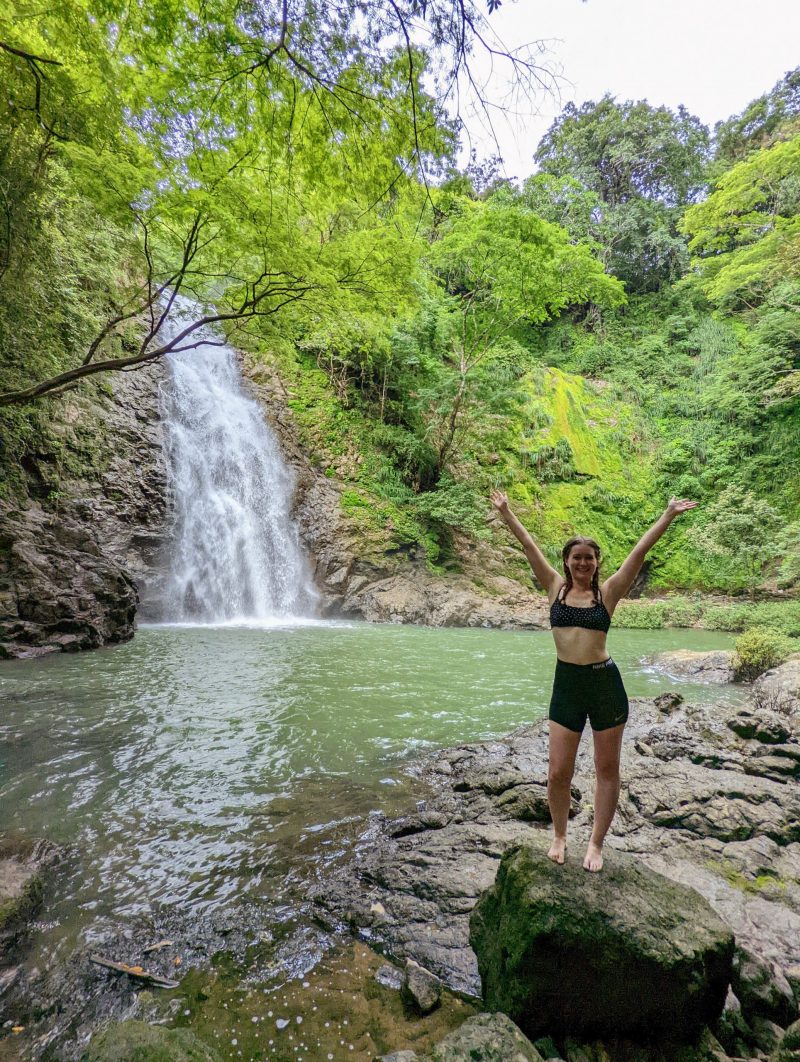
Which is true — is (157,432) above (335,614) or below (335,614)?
above

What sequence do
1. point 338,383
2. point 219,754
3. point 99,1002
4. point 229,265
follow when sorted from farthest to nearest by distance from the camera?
point 338,383, point 229,265, point 219,754, point 99,1002

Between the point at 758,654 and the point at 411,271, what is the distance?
26.6ft

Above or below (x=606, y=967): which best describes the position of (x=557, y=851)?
above

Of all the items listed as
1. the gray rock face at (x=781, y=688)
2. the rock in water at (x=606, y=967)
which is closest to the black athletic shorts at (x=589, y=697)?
the rock in water at (x=606, y=967)

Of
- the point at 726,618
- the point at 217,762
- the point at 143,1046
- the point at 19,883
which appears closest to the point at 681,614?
the point at 726,618

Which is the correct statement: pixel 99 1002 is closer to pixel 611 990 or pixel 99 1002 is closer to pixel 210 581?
pixel 611 990

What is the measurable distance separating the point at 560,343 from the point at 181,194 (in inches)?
956

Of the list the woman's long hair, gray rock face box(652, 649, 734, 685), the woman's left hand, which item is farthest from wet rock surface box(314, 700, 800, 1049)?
gray rock face box(652, 649, 734, 685)

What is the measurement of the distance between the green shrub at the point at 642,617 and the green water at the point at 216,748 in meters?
5.59

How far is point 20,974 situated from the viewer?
213 cm

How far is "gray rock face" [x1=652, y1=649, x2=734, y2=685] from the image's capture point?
8383mm

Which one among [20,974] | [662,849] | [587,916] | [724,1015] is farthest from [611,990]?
[20,974]

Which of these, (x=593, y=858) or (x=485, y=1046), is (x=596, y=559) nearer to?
(x=593, y=858)

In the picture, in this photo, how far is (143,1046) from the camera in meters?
1.46
